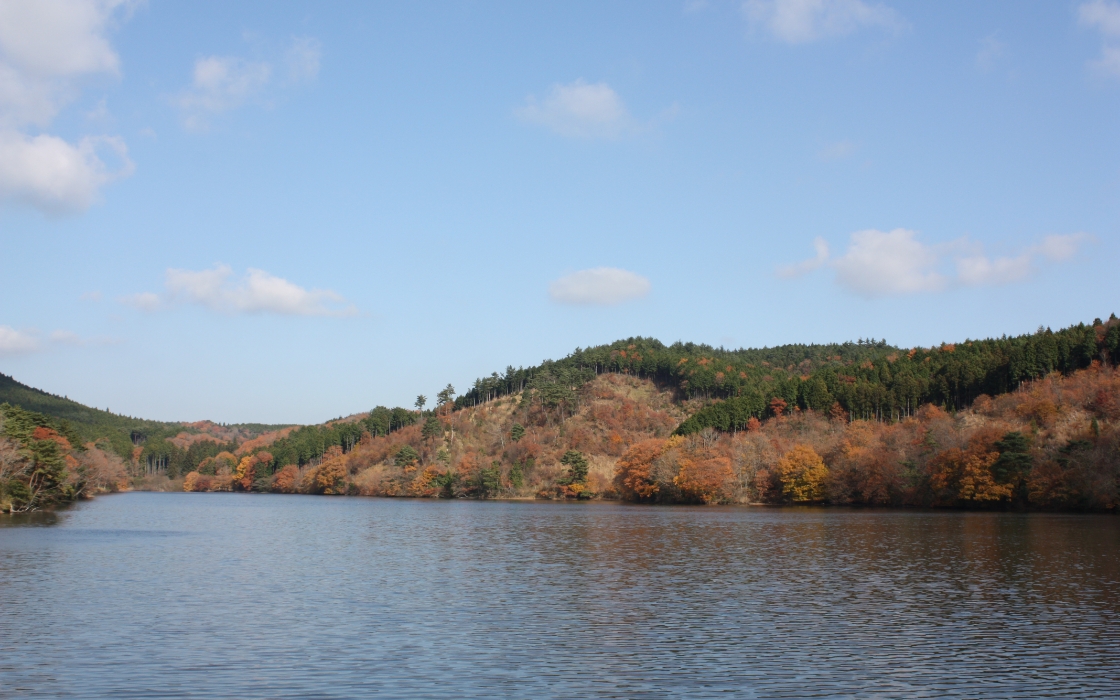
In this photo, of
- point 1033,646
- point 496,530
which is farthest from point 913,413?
point 1033,646

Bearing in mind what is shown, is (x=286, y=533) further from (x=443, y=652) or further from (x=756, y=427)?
(x=756, y=427)

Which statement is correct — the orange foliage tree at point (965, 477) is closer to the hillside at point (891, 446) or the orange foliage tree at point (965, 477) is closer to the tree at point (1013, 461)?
the hillside at point (891, 446)

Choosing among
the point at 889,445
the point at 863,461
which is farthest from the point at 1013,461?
the point at 889,445

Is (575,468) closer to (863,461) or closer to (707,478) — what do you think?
(707,478)

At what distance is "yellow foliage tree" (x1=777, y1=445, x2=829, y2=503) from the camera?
133 meters

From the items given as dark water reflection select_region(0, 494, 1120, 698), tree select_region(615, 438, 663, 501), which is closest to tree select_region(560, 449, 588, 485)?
tree select_region(615, 438, 663, 501)

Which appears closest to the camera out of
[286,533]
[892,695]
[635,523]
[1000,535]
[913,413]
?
[892,695]

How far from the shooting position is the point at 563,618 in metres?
32.8

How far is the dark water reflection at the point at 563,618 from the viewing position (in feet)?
76.0

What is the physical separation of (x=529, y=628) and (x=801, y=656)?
1009 centimetres

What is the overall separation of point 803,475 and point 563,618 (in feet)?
357

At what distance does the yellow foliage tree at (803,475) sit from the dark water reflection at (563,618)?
68.1 metres

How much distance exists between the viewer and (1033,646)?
27.3 m

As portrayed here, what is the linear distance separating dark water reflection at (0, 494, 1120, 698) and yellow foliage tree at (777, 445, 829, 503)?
224 feet
